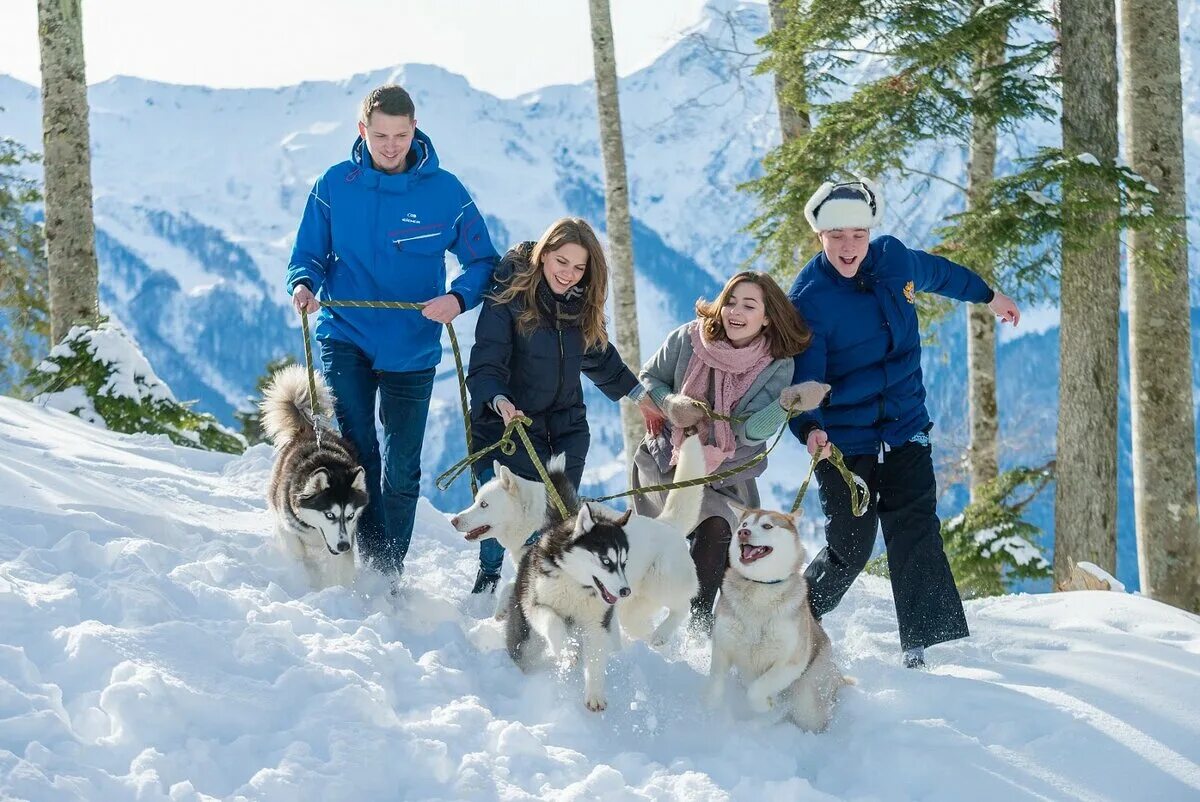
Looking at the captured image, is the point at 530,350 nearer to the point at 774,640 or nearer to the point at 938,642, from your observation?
the point at 774,640

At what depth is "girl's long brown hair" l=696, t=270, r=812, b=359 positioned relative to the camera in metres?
4.66

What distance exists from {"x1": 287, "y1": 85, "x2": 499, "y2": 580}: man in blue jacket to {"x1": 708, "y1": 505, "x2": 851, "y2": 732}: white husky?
1939 millimetres

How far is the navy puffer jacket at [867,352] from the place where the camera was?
183 inches

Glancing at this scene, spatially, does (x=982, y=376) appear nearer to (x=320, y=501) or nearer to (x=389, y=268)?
(x=389, y=268)

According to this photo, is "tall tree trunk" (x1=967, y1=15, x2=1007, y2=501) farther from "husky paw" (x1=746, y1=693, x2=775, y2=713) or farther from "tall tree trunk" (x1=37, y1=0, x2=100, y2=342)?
"tall tree trunk" (x1=37, y1=0, x2=100, y2=342)

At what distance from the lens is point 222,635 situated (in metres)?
3.83

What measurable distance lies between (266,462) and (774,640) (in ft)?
19.5

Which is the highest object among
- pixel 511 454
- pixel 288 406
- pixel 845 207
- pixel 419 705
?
pixel 845 207

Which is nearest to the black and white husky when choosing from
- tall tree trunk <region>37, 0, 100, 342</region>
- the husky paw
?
the husky paw

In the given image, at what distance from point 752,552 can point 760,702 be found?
0.61 meters

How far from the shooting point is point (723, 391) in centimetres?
494

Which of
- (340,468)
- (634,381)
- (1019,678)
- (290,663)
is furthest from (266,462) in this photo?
(1019,678)

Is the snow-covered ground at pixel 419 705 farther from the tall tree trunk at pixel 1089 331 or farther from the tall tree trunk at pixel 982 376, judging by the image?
the tall tree trunk at pixel 982 376

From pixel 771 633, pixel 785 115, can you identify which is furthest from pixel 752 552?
pixel 785 115
